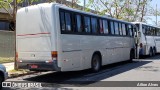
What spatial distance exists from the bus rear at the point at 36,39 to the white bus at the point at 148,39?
43.0ft

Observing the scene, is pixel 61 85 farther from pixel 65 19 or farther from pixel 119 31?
pixel 119 31

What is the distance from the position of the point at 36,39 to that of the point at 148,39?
15.8 m

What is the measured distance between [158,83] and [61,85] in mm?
3798

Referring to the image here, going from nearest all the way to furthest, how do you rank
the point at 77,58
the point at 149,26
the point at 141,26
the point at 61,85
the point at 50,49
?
the point at 61,85, the point at 50,49, the point at 77,58, the point at 141,26, the point at 149,26

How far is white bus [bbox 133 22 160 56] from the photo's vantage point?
2503 centimetres

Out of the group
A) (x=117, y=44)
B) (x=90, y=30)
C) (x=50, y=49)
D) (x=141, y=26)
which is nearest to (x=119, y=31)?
(x=117, y=44)

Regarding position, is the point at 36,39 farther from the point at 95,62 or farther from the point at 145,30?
the point at 145,30

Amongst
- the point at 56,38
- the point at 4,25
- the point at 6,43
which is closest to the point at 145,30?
the point at 6,43

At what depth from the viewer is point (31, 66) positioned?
504 inches

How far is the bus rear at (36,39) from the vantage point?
12219 millimetres

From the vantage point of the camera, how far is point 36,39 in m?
12.7

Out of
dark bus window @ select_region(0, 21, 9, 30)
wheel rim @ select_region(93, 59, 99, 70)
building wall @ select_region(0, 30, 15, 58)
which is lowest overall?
wheel rim @ select_region(93, 59, 99, 70)

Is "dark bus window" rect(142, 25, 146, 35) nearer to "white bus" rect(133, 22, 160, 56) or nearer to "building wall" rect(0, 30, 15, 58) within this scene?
"white bus" rect(133, 22, 160, 56)

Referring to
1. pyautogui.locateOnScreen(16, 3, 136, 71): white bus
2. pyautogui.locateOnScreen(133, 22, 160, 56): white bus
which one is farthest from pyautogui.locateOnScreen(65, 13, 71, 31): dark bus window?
pyautogui.locateOnScreen(133, 22, 160, 56): white bus
